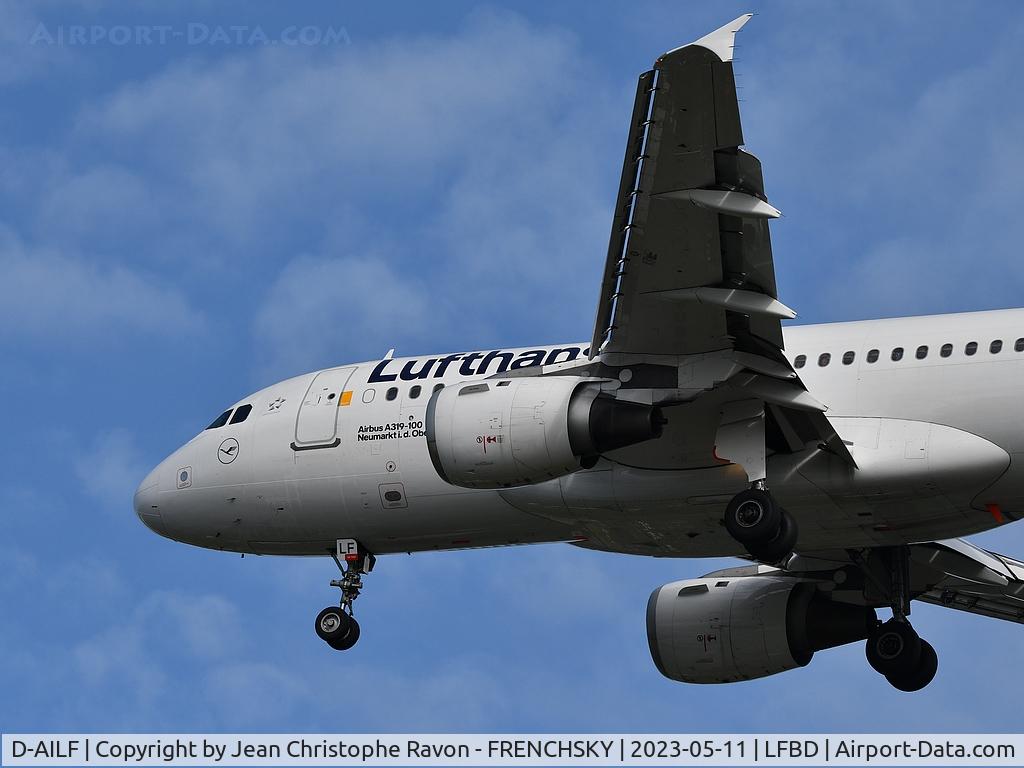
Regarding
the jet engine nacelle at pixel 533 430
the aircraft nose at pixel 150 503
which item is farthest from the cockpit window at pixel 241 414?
the jet engine nacelle at pixel 533 430

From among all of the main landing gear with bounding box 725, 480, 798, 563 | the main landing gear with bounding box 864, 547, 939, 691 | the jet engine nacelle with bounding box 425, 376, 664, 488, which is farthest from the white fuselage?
the main landing gear with bounding box 864, 547, 939, 691

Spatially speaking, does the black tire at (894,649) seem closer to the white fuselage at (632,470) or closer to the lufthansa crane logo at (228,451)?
the white fuselage at (632,470)

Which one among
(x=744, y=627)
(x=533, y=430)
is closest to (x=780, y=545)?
(x=533, y=430)

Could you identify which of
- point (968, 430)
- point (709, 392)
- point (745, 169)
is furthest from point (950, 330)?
point (745, 169)

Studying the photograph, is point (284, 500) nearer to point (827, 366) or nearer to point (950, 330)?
point (827, 366)

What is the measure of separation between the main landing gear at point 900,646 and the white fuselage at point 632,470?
1830 millimetres

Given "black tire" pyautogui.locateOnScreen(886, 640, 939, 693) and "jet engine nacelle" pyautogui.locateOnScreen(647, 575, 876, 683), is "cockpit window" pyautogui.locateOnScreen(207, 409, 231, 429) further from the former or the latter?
"black tire" pyautogui.locateOnScreen(886, 640, 939, 693)

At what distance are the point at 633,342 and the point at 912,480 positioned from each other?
3.80 meters

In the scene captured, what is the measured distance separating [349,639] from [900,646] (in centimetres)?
Result: 776

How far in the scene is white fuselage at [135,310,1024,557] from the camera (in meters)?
21.4

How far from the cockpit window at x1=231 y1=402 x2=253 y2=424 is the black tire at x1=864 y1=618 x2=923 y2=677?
31.6 ft

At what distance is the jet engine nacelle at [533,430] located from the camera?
821 inches

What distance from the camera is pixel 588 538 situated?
79.2ft

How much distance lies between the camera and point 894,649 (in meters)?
25.0
